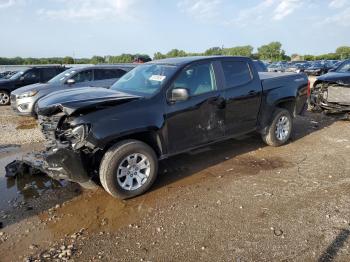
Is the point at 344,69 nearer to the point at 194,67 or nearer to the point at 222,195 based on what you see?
the point at 194,67

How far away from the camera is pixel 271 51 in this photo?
104 meters

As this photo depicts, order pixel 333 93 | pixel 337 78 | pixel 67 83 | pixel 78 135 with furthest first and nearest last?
pixel 67 83, pixel 333 93, pixel 337 78, pixel 78 135

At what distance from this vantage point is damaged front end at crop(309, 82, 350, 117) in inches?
→ 348

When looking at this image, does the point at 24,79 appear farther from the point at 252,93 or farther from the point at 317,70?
the point at 317,70

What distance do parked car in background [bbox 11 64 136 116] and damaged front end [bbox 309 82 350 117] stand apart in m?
6.19

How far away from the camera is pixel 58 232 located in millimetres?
3699

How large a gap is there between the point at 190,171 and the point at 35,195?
94.9 inches

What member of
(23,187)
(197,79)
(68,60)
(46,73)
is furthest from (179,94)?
(68,60)

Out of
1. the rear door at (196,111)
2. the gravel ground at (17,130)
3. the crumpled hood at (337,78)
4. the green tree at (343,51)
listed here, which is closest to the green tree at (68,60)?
the gravel ground at (17,130)

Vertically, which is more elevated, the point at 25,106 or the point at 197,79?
the point at 197,79

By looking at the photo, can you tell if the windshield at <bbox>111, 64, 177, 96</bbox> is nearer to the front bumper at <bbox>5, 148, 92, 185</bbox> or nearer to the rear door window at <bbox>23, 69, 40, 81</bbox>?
the front bumper at <bbox>5, 148, 92, 185</bbox>

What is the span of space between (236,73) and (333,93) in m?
4.74

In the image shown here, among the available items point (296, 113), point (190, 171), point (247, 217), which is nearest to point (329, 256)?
point (247, 217)

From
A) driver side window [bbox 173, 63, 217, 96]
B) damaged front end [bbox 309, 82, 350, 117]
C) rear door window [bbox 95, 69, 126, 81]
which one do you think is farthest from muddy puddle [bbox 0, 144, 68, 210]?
damaged front end [bbox 309, 82, 350, 117]
